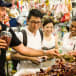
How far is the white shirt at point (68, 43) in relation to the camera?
2.63 metres

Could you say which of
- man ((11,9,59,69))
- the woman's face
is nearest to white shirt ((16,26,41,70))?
man ((11,9,59,69))

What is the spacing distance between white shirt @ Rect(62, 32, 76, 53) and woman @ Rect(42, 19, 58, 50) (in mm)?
126

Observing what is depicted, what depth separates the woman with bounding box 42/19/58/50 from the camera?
254cm

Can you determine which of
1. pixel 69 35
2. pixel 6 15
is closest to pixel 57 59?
pixel 69 35

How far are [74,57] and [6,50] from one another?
98 centimetres

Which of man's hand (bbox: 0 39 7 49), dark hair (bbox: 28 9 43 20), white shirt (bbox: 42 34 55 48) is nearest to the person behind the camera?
man's hand (bbox: 0 39 7 49)

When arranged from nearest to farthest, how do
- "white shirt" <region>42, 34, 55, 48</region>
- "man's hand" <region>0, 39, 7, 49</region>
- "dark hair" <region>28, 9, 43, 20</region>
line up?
"man's hand" <region>0, 39, 7, 49</region>
"dark hair" <region>28, 9, 43, 20</region>
"white shirt" <region>42, 34, 55, 48</region>

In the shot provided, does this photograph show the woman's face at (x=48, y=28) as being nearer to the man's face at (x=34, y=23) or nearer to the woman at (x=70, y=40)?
the man's face at (x=34, y=23)

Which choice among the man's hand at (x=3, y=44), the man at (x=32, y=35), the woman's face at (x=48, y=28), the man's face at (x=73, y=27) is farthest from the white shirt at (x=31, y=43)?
the man's face at (x=73, y=27)

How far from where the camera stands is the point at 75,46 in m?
2.69

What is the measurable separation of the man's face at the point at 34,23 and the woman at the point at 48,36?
9 centimetres

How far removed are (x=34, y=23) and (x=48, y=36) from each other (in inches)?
10.8

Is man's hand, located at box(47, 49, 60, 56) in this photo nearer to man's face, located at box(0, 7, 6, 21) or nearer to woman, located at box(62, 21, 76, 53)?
woman, located at box(62, 21, 76, 53)

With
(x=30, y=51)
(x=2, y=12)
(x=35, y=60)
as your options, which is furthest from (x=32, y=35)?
(x=2, y=12)
